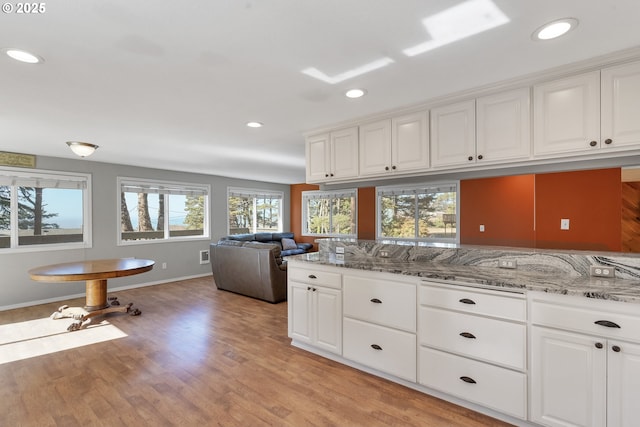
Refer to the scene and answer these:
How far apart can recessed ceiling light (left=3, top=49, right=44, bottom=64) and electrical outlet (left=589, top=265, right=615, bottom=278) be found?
12.0ft

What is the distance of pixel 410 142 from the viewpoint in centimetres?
262

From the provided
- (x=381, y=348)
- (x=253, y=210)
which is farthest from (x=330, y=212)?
(x=381, y=348)

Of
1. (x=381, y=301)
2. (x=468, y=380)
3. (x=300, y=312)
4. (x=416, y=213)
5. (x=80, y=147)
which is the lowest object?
(x=468, y=380)

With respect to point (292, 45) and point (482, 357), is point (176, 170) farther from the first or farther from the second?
point (482, 357)

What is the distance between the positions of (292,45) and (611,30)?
5.38 ft

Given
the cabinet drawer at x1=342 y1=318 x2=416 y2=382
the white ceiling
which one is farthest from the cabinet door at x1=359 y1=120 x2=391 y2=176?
the cabinet drawer at x1=342 y1=318 x2=416 y2=382

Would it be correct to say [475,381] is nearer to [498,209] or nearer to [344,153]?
[344,153]

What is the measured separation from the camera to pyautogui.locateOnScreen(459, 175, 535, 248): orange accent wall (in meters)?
4.69

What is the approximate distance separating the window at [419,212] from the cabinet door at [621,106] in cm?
381

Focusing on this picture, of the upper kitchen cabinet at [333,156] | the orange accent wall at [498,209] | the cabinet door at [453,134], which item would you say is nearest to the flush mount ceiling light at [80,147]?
the upper kitchen cabinet at [333,156]

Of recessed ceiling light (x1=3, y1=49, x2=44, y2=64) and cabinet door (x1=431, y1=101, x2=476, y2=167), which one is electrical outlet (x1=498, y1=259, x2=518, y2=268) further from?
recessed ceiling light (x1=3, y1=49, x2=44, y2=64)

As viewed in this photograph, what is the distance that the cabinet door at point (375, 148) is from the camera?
9.05 ft

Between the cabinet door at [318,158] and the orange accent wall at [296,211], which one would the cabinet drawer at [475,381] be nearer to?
the cabinet door at [318,158]

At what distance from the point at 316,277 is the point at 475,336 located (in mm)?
1321
